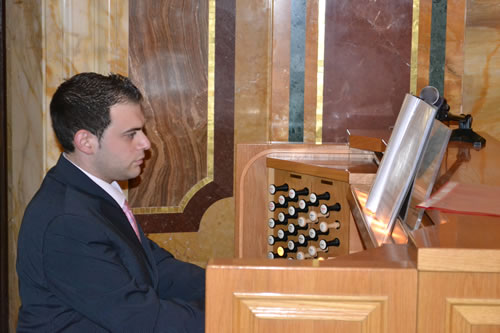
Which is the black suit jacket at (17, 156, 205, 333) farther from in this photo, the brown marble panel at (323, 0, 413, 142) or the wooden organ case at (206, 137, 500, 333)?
the brown marble panel at (323, 0, 413, 142)

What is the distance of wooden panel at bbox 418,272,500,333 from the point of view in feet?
4.45

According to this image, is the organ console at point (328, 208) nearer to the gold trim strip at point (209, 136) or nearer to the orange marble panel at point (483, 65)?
the gold trim strip at point (209, 136)

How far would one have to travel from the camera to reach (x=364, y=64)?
14.1ft

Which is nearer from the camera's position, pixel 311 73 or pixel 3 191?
pixel 3 191

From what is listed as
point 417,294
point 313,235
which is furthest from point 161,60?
point 417,294

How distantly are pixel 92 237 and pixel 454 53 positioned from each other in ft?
10.4

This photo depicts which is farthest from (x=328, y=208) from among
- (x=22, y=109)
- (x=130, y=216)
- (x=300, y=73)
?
(x=22, y=109)

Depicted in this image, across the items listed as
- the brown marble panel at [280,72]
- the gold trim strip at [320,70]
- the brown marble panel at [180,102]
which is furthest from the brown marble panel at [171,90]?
the gold trim strip at [320,70]

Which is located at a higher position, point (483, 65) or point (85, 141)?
point (483, 65)

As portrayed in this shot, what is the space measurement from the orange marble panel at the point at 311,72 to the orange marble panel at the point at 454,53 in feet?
2.82

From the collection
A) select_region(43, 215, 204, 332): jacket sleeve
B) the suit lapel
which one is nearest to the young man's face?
the suit lapel

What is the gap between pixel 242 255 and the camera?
137 inches

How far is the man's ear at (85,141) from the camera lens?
2.16 m

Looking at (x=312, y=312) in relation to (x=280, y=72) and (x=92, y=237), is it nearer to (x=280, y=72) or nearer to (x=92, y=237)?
(x=92, y=237)
